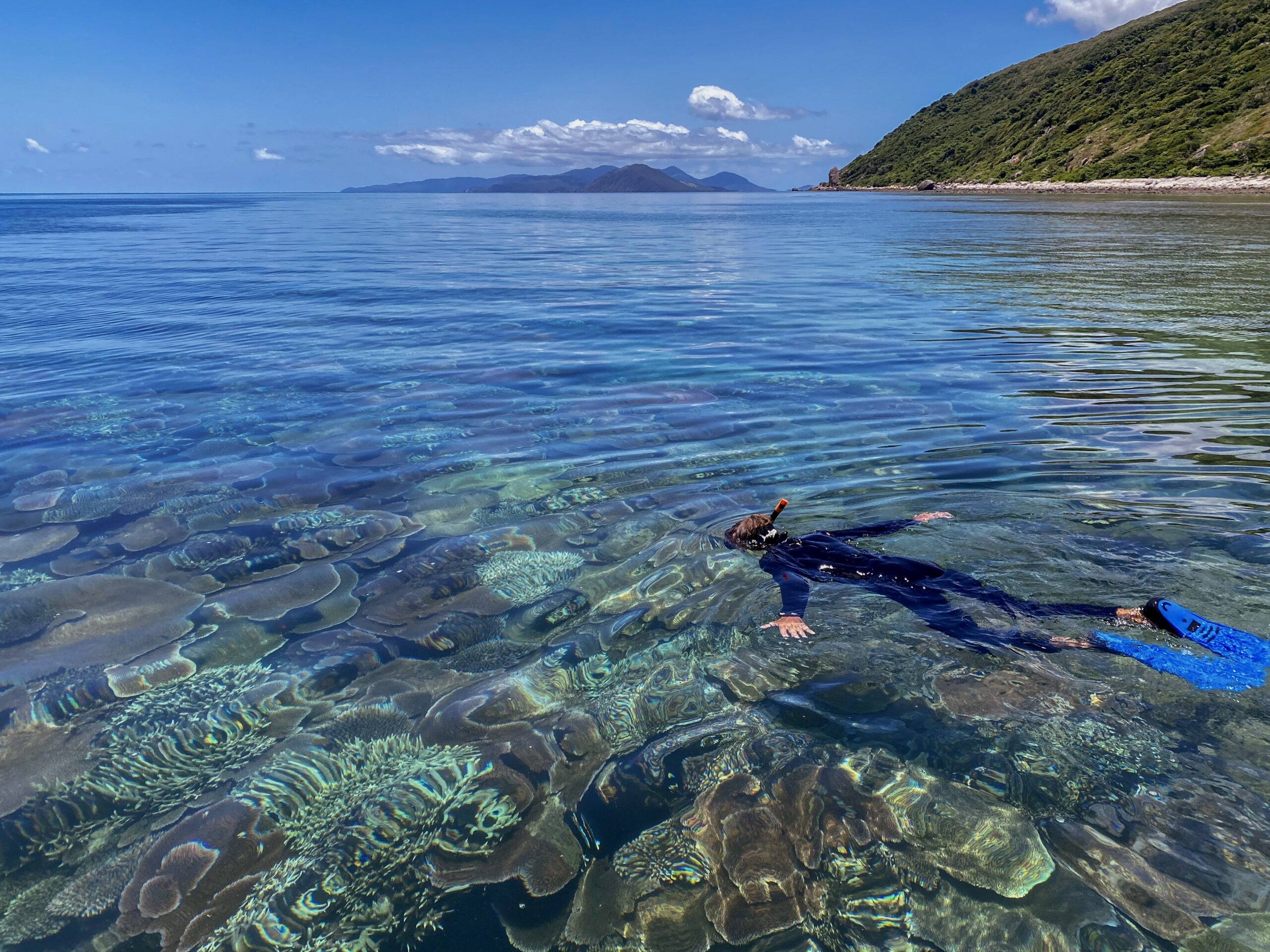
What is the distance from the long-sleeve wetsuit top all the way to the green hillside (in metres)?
112

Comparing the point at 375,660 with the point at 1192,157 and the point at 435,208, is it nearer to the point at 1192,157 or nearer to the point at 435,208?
the point at 1192,157

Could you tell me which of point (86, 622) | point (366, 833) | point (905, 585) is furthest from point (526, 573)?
point (86, 622)

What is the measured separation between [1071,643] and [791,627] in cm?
260

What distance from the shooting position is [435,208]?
153000 mm

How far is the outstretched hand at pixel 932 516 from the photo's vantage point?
9297 millimetres

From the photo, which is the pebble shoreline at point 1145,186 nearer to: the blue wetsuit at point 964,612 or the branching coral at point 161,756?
the blue wetsuit at point 964,612

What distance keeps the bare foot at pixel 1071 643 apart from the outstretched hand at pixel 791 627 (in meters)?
2.23

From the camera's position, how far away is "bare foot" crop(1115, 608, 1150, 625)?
271 inches

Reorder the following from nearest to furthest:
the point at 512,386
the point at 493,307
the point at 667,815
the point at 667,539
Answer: the point at 667,815 < the point at 667,539 < the point at 512,386 < the point at 493,307

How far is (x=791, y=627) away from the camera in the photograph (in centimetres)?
716

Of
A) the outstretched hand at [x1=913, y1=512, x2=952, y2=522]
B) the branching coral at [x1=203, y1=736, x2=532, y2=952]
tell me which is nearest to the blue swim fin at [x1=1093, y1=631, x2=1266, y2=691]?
the outstretched hand at [x1=913, y1=512, x2=952, y2=522]

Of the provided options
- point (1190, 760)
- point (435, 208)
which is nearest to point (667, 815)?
point (1190, 760)

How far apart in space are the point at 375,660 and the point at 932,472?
28.2 ft

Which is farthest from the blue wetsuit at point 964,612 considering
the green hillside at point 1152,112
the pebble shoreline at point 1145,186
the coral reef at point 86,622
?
the green hillside at point 1152,112
